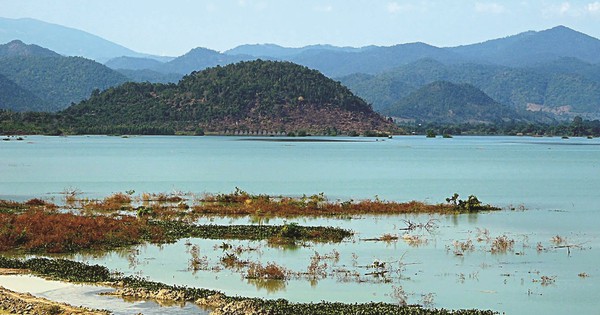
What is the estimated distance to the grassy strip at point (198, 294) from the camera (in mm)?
18828

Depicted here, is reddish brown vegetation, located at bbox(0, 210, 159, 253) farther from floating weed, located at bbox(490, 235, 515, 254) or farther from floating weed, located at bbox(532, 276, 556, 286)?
floating weed, located at bbox(532, 276, 556, 286)

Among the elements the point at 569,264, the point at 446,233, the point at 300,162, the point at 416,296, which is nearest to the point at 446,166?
the point at 300,162

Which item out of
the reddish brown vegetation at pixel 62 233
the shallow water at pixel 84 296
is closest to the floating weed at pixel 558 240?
the reddish brown vegetation at pixel 62 233

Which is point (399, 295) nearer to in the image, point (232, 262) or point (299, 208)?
point (232, 262)

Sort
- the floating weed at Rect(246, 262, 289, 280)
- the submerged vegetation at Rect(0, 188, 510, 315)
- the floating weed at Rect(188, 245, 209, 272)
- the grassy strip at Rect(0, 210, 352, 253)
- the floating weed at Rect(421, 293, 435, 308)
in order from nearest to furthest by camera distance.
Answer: the submerged vegetation at Rect(0, 188, 510, 315) → the floating weed at Rect(421, 293, 435, 308) → the floating weed at Rect(246, 262, 289, 280) → the floating weed at Rect(188, 245, 209, 272) → the grassy strip at Rect(0, 210, 352, 253)

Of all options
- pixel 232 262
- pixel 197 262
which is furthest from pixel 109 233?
pixel 232 262

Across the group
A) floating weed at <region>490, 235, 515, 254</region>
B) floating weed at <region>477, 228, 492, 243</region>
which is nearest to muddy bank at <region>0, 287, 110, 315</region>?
floating weed at <region>490, 235, 515, 254</region>

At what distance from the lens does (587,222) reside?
39.5 m

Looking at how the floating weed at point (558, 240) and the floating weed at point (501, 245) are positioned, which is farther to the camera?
the floating weed at point (558, 240)

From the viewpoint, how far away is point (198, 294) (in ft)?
67.1

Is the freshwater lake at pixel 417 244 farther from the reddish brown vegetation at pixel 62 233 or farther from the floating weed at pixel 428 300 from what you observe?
the reddish brown vegetation at pixel 62 233

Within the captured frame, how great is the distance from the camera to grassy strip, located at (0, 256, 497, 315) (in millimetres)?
18828

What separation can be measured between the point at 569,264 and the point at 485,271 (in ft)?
11.0

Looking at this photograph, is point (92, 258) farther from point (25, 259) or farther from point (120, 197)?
point (120, 197)
